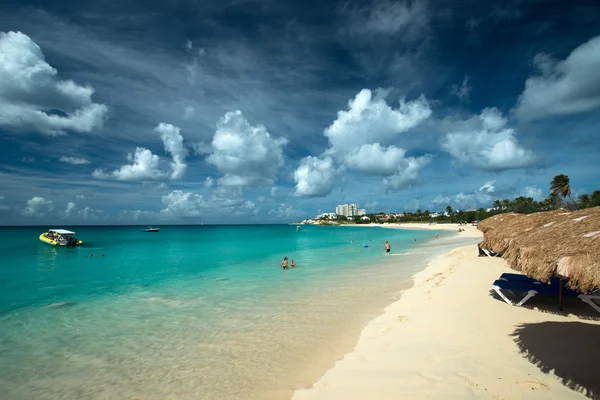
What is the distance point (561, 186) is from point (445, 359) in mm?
67962

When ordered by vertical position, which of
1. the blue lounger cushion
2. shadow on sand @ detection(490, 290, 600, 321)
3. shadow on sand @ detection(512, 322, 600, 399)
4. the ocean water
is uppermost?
the blue lounger cushion

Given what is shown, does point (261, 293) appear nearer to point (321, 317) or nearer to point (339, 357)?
point (321, 317)

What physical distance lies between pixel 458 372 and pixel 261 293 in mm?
10181

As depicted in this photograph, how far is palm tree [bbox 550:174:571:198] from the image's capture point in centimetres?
5438

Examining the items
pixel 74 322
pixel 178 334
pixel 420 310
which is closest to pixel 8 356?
pixel 74 322

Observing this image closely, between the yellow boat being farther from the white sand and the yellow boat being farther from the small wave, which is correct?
the white sand

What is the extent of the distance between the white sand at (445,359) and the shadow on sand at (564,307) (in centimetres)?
13

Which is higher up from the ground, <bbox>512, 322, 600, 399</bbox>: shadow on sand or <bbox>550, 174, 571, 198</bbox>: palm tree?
<bbox>550, 174, 571, 198</bbox>: palm tree

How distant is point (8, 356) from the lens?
317 inches

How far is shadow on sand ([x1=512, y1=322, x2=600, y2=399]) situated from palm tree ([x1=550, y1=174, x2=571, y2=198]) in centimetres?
6359

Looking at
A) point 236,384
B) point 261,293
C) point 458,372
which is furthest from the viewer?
point 261,293

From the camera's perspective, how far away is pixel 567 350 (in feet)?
19.8

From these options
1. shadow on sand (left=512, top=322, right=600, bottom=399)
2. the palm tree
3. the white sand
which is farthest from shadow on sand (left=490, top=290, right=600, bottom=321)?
the palm tree

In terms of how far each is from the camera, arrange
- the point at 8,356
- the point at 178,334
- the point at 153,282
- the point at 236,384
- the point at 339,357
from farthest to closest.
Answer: the point at 153,282 < the point at 178,334 < the point at 8,356 < the point at 339,357 < the point at 236,384
